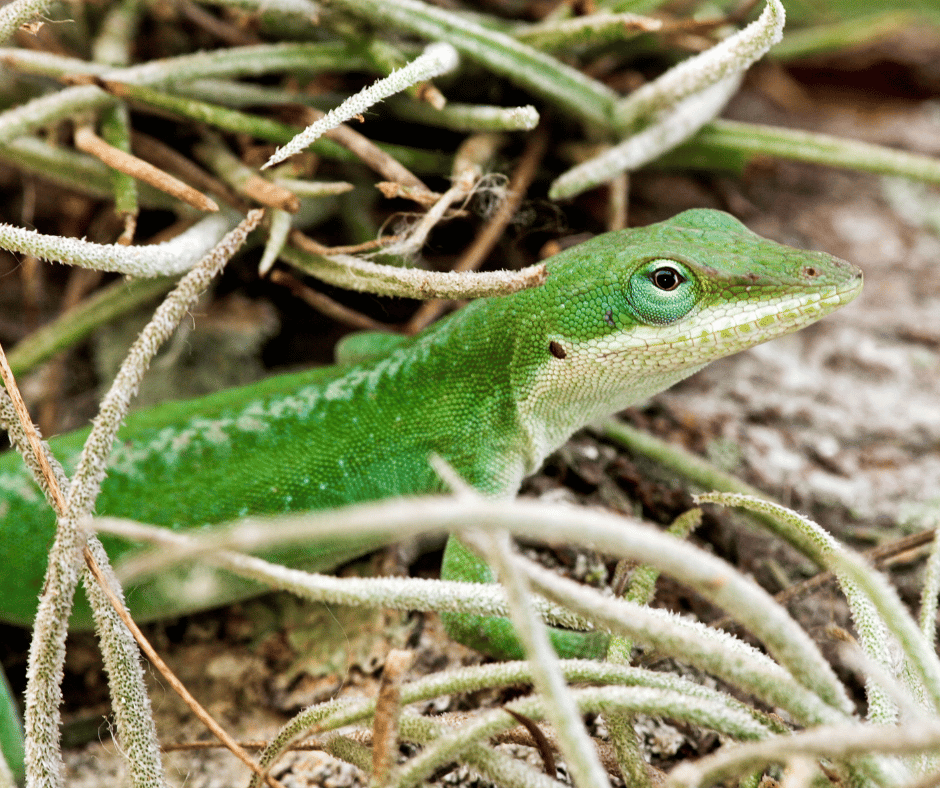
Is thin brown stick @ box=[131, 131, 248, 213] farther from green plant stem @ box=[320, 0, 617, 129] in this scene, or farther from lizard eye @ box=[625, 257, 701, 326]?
lizard eye @ box=[625, 257, 701, 326]

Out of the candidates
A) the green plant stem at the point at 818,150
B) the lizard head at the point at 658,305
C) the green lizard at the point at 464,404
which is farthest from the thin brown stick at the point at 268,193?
the green plant stem at the point at 818,150

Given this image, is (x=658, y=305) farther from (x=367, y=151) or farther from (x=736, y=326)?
(x=367, y=151)

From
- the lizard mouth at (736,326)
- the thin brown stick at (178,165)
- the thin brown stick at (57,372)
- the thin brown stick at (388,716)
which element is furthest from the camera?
the thin brown stick at (57,372)

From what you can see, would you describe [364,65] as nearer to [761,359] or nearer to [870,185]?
[761,359]

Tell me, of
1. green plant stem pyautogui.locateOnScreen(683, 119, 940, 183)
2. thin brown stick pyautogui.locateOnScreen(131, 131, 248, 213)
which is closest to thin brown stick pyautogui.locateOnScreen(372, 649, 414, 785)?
thin brown stick pyautogui.locateOnScreen(131, 131, 248, 213)

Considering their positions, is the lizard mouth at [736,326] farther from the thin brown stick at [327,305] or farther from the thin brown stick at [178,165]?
the thin brown stick at [178,165]

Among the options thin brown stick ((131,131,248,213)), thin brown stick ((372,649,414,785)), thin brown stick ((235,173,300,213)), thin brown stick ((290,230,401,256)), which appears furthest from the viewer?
thin brown stick ((131,131,248,213))

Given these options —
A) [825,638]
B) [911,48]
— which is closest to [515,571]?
[825,638]
